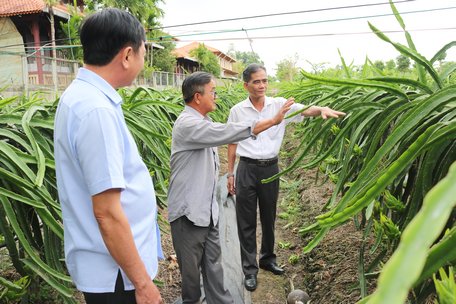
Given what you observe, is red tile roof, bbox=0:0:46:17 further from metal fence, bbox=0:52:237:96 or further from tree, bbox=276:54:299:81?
tree, bbox=276:54:299:81

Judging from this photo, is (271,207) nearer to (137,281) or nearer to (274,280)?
(274,280)

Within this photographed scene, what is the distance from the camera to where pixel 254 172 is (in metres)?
2.26

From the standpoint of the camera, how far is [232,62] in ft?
144

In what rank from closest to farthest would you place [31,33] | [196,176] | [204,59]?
[196,176]
[31,33]
[204,59]

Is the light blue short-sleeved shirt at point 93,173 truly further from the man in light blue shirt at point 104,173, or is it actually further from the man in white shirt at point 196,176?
the man in white shirt at point 196,176

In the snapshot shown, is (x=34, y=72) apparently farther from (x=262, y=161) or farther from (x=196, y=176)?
(x=196, y=176)

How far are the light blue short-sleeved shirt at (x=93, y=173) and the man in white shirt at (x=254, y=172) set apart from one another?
128 cm

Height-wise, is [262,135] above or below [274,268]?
above

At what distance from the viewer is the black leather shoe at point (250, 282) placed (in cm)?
217

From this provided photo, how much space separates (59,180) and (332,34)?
7449mm

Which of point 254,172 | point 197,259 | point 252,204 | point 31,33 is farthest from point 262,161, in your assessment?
point 31,33

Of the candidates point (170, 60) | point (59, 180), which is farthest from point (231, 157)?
point (170, 60)

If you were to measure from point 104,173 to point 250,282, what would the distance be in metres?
1.52

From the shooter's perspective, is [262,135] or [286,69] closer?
[262,135]
